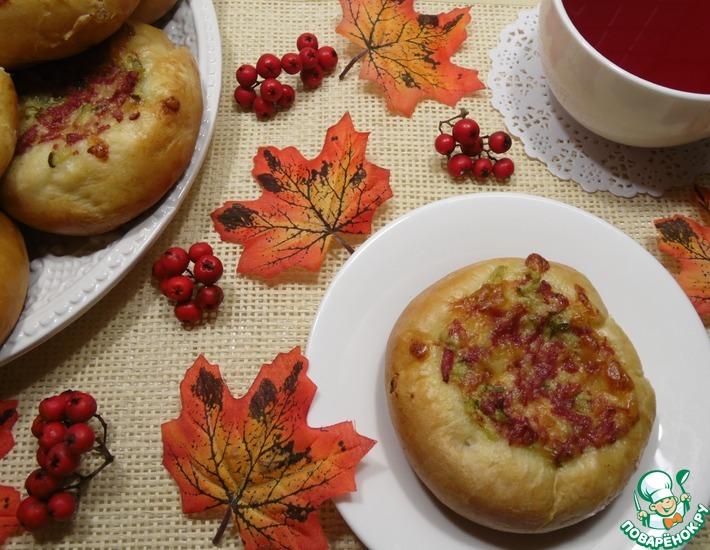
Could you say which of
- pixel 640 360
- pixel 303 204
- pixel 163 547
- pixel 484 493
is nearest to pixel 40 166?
pixel 303 204

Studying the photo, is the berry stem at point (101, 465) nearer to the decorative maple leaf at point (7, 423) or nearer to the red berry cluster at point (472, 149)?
the decorative maple leaf at point (7, 423)

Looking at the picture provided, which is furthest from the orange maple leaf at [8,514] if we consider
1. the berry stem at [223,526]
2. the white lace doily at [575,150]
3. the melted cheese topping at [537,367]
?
the white lace doily at [575,150]

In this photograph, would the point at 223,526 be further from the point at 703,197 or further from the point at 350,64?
the point at 703,197

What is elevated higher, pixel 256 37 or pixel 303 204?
pixel 256 37

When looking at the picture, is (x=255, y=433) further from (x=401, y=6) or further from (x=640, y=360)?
(x=401, y=6)

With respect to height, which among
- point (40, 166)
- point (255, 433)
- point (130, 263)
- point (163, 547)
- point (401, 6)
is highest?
point (401, 6)

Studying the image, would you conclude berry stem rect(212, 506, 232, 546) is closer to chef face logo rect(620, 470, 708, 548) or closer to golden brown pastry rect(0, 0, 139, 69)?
chef face logo rect(620, 470, 708, 548)

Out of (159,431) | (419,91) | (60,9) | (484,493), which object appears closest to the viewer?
(484,493)
